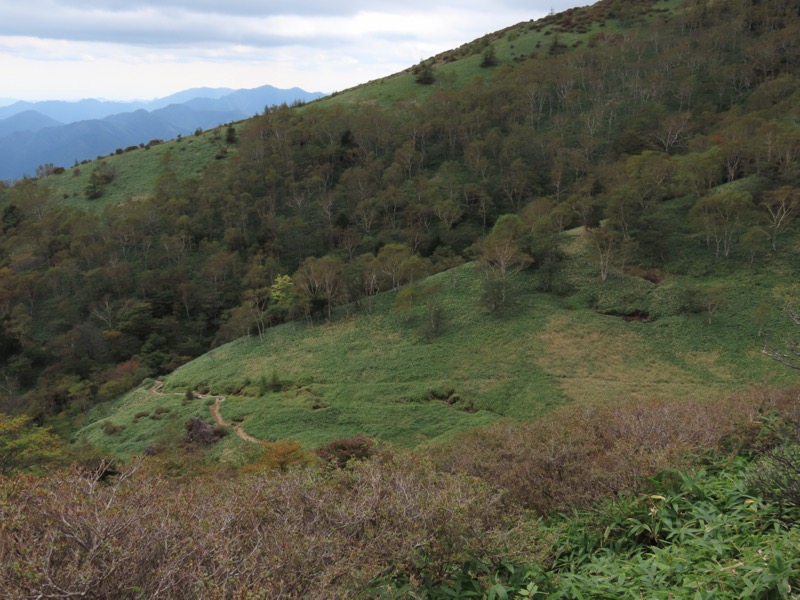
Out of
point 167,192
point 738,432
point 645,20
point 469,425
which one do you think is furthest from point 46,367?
point 645,20

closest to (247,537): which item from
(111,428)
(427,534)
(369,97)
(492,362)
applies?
(427,534)

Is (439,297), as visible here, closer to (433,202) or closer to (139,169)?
(433,202)

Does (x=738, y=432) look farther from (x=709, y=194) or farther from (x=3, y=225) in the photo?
(x=3, y=225)

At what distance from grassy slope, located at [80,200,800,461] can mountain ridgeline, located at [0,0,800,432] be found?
1000mm

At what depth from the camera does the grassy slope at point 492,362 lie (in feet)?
101

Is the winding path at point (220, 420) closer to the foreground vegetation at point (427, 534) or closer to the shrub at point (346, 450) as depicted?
the shrub at point (346, 450)

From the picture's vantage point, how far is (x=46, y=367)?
57562 millimetres

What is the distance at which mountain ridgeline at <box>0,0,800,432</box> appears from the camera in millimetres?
45062

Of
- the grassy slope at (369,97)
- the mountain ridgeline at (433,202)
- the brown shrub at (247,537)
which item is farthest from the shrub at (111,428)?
the grassy slope at (369,97)

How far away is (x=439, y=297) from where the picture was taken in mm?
47188

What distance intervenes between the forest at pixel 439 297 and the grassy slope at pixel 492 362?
2.30ft

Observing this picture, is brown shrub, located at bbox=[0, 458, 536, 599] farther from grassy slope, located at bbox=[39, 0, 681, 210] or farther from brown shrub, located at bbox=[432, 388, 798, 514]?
grassy slope, located at bbox=[39, 0, 681, 210]

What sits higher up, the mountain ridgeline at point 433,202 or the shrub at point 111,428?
the mountain ridgeline at point 433,202

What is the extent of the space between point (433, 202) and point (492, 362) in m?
37.3
